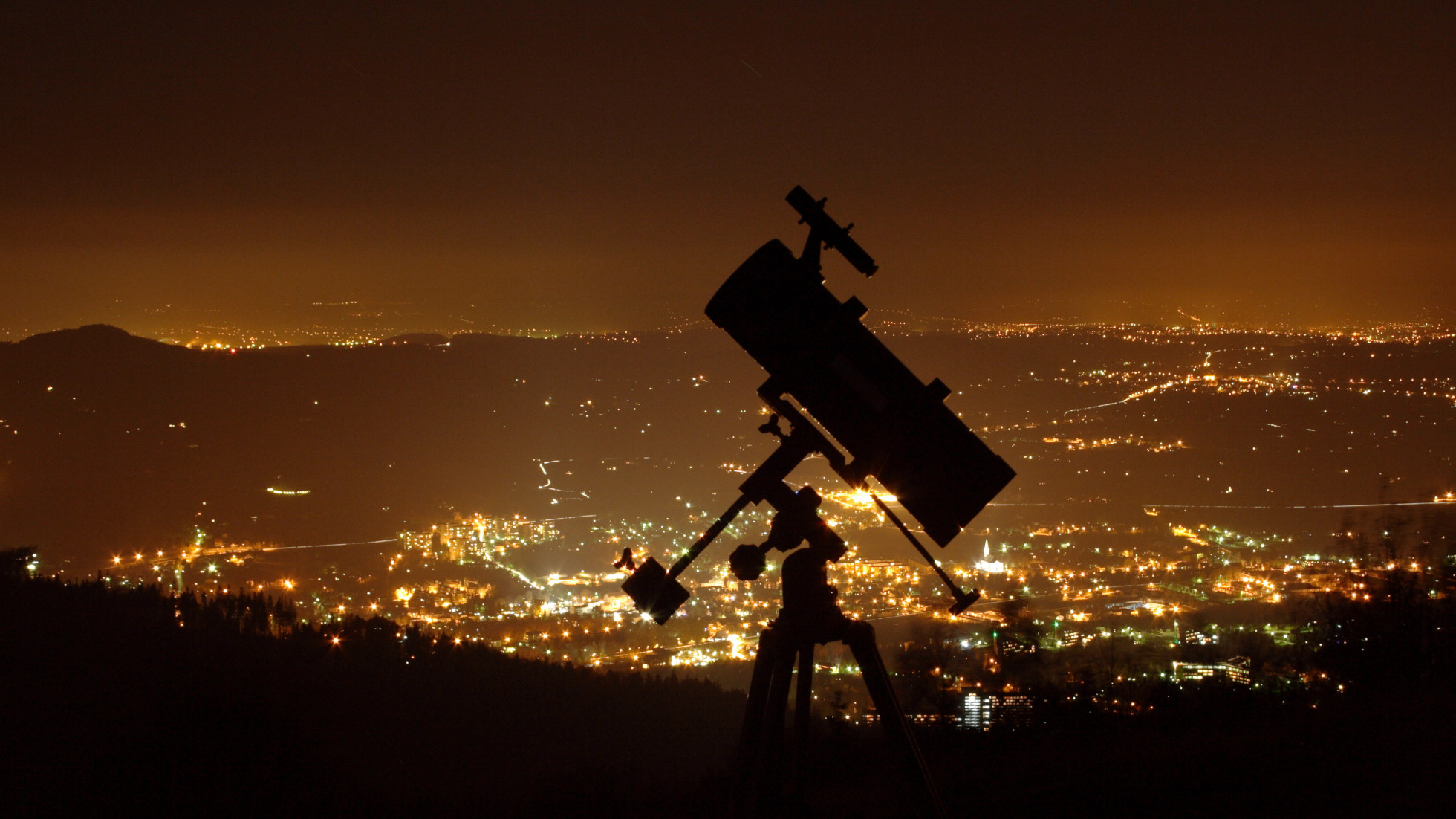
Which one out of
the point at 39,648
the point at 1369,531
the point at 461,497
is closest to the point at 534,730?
the point at 39,648

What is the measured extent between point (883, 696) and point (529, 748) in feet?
12.6

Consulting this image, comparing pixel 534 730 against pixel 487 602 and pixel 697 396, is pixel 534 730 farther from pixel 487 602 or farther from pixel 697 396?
pixel 697 396

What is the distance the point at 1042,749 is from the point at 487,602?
12.9 m

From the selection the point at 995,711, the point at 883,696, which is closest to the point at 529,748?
the point at 995,711

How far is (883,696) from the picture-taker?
3.13 m

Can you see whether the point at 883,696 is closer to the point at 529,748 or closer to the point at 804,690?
the point at 804,690

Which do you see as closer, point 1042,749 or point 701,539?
point 701,539

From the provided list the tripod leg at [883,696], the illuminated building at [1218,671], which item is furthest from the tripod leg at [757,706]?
the illuminated building at [1218,671]

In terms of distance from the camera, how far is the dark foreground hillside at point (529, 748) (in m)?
4.54

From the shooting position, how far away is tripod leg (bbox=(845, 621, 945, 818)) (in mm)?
3074

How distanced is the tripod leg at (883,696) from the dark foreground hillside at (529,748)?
568 mm

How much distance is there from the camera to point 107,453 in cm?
2950

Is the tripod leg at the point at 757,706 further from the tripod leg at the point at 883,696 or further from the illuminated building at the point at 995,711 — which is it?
the illuminated building at the point at 995,711

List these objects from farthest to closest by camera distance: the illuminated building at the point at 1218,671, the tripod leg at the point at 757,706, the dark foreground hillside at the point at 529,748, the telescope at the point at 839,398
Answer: the illuminated building at the point at 1218,671 < the dark foreground hillside at the point at 529,748 < the tripod leg at the point at 757,706 < the telescope at the point at 839,398
